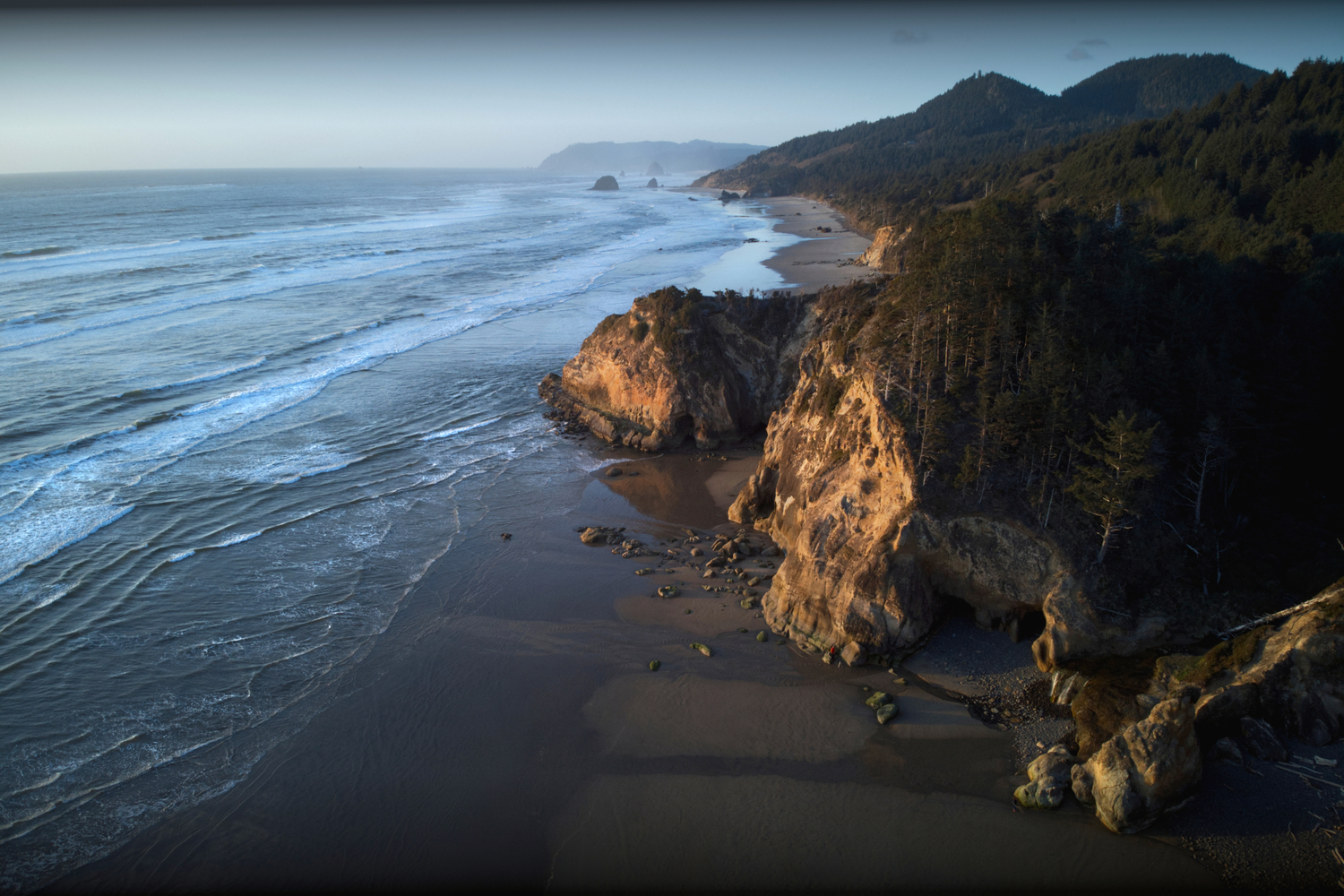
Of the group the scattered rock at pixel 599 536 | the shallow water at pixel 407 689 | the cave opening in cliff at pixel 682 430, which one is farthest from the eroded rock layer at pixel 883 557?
the cave opening in cliff at pixel 682 430

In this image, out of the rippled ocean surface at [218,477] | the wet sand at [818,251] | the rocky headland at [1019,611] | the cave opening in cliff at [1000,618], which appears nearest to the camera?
the rocky headland at [1019,611]

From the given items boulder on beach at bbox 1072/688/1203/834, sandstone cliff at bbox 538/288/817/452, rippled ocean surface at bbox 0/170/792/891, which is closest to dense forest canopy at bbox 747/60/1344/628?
boulder on beach at bbox 1072/688/1203/834

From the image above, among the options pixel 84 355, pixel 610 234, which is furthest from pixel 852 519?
pixel 610 234

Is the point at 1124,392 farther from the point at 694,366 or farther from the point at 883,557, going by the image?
the point at 694,366

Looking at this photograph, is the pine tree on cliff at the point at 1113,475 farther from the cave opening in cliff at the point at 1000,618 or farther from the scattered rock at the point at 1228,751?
the scattered rock at the point at 1228,751

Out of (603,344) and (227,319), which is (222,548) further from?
(227,319)
